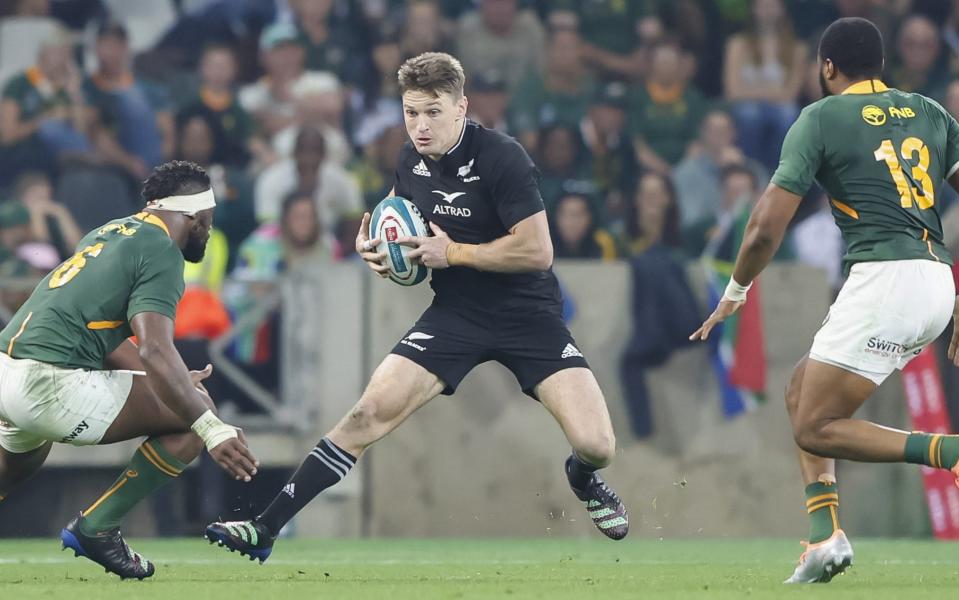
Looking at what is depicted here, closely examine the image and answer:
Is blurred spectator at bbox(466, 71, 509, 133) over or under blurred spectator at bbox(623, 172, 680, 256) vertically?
over

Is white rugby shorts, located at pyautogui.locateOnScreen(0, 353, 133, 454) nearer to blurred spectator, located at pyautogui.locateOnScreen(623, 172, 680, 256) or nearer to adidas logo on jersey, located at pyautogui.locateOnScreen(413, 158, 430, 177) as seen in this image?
adidas logo on jersey, located at pyautogui.locateOnScreen(413, 158, 430, 177)

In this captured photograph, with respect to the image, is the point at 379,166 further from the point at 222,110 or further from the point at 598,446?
the point at 598,446

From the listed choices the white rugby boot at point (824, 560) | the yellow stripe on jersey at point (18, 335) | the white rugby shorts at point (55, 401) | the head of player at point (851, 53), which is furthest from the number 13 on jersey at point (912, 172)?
the yellow stripe on jersey at point (18, 335)

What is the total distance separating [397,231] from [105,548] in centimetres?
204

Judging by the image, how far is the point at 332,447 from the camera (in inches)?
310

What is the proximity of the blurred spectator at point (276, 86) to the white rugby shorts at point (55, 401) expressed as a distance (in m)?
7.35

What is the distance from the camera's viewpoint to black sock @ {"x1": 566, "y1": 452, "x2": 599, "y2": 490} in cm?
841

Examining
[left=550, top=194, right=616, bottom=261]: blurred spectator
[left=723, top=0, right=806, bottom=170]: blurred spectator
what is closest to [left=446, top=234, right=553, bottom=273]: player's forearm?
[left=550, top=194, right=616, bottom=261]: blurred spectator

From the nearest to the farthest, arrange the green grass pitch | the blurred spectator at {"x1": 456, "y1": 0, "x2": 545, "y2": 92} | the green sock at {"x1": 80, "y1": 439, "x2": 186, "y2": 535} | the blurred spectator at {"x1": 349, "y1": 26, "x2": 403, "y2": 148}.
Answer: the green grass pitch, the green sock at {"x1": 80, "y1": 439, "x2": 186, "y2": 535}, the blurred spectator at {"x1": 349, "y1": 26, "x2": 403, "y2": 148}, the blurred spectator at {"x1": 456, "y1": 0, "x2": 545, "y2": 92}

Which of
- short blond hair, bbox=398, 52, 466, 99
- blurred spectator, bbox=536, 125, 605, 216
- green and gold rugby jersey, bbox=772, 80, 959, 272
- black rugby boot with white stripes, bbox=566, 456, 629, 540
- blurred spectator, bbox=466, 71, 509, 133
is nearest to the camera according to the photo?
green and gold rugby jersey, bbox=772, 80, 959, 272

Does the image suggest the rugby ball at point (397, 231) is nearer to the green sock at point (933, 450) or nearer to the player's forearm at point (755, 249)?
the player's forearm at point (755, 249)

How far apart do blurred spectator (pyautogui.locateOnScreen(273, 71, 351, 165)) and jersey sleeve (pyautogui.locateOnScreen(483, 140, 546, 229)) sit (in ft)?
21.2

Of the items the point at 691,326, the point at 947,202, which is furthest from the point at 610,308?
the point at 947,202

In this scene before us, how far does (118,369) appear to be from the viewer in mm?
7992
